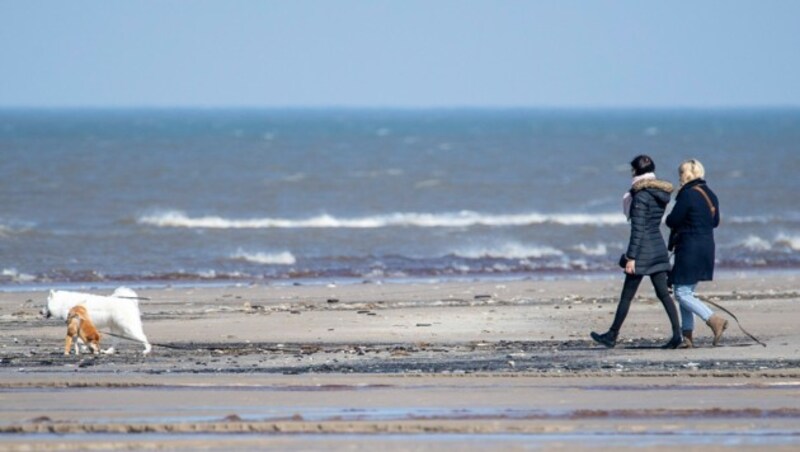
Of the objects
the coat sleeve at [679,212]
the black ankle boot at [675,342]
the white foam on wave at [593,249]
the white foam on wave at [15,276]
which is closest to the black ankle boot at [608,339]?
the black ankle boot at [675,342]

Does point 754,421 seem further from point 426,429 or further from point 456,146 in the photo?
point 456,146

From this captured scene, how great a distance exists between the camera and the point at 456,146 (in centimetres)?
7400

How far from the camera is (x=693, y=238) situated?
33.2 feet

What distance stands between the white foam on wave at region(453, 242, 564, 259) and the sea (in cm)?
5

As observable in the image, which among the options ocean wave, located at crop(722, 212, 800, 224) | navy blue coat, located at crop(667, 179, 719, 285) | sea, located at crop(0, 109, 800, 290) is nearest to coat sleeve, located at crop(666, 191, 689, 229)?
navy blue coat, located at crop(667, 179, 719, 285)

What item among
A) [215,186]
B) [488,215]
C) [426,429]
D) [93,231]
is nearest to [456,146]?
[215,186]

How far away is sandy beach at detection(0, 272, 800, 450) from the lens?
6.89 metres

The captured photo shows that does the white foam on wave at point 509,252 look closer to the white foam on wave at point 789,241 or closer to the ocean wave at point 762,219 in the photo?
the white foam on wave at point 789,241

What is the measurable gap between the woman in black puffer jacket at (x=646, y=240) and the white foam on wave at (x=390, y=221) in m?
16.3

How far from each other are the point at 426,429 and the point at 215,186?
33.1 meters

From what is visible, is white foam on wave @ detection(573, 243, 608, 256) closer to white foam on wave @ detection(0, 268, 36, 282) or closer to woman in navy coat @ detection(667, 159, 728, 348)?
white foam on wave @ detection(0, 268, 36, 282)

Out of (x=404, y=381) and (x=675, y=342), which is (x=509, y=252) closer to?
(x=675, y=342)

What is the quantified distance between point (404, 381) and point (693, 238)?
2.91m

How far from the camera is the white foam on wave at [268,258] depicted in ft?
66.8
